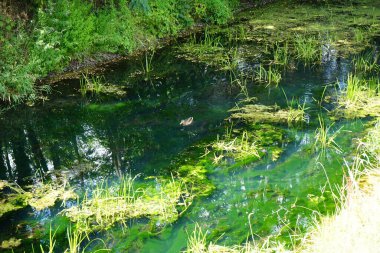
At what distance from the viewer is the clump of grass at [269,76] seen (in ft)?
26.0

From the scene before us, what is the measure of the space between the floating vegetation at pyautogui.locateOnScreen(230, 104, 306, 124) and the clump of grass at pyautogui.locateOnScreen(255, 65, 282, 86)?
1.12 meters

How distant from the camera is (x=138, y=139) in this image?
6223mm

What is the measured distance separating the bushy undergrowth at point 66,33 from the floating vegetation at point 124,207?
10.7 ft

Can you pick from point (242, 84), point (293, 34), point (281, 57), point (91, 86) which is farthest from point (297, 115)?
point (293, 34)

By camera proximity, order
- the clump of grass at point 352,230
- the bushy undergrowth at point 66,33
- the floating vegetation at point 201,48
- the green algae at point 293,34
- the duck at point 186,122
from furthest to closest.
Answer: the floating vegetation at point 201,48 → the green algae at point 293,34 → the bushy undergrowth at point 66,33 → the duck at point 186,122 → the clump of grass at point 352,230

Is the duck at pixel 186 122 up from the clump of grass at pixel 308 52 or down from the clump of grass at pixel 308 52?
down

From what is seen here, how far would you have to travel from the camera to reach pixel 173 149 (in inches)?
232

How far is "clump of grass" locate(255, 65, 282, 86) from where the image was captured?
794 centimetres

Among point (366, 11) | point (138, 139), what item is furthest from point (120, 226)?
point (366, 11)

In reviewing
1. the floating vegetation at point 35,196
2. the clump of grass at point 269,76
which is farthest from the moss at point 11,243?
the clump of grass at point 269,76

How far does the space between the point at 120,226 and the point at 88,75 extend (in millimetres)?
4887

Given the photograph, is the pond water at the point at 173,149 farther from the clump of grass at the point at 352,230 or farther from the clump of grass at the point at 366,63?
the clump of grass at the point at 352,230

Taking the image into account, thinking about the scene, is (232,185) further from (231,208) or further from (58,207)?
(58,207)

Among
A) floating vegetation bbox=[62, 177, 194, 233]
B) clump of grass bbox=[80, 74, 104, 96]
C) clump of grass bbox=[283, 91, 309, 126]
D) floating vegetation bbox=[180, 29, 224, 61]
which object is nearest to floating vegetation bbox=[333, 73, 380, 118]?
clump of grass bbox=[283, 91, 309, 126]
